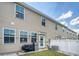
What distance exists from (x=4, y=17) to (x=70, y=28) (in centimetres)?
190

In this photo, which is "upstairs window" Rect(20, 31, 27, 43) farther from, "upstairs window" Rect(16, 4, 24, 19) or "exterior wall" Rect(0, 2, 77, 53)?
"upstairs window" Rect(16, 4, 24, 19)

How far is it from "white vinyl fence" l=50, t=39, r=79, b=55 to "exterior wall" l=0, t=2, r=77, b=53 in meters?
0.18

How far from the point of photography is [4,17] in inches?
168

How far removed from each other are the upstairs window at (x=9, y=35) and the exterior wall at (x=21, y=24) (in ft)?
0.36

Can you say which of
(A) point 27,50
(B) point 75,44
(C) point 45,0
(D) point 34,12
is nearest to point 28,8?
(D) point 34,12

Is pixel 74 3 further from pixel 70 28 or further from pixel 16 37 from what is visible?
pixel 16 37

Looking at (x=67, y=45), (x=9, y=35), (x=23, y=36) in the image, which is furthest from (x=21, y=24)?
(x=67, y=45)

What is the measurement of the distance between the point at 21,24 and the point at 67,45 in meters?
1.46

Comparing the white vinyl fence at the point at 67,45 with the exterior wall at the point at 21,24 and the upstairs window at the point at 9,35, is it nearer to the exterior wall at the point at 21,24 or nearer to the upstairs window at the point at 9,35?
the exterior wall at the point at 21,24

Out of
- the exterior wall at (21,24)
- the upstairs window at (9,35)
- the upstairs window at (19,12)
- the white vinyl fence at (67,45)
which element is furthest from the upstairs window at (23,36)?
the white vinyl fence at (67,45)

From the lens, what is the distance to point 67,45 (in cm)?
453

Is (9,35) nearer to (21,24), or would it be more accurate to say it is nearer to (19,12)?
(21,24)

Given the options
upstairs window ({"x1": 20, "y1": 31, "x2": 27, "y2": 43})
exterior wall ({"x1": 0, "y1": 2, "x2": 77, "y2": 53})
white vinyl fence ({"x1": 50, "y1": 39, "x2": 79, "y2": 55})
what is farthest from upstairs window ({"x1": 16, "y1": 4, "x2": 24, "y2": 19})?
white vinyl fence ({"x1": 50, "y1": 39, "x2": 79, "y2": 55})

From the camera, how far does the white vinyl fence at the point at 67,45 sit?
4.45m
